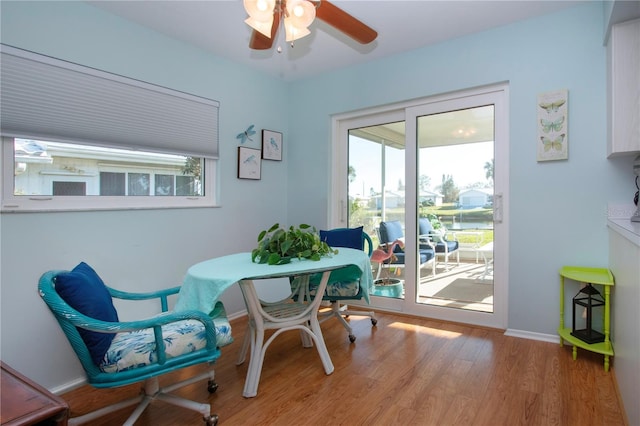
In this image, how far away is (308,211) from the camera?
4027 millimetres

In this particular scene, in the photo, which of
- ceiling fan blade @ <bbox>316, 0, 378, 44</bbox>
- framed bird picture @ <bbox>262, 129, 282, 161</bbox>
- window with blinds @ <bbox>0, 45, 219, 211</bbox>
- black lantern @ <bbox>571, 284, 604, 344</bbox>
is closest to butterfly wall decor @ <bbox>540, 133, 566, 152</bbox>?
black lantern @ <bbox>571, 284, 604, 344</bbox>

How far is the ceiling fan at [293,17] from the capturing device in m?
1.70

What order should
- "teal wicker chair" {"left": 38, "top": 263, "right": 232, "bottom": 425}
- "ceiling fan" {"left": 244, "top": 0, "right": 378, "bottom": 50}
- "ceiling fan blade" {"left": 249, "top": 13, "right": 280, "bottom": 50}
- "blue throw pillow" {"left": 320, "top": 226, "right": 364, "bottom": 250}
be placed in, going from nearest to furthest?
"teal wicker chair" {"left": 38, "top": 263, "right": 232, "bottom": 425}
"ceiling fan" {"left": 244, "top": 0, "right": 378, "bottom": 50}
"ceiling fan blade" {"left": 249, "top": 13, "right": 280, "bottom": 50}
"blue throw pillow" {"left": 320, "top": 226, "right": 364, "bottom": 250}

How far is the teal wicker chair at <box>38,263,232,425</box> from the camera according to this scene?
1.44 meters

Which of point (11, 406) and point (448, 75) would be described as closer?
point (11, 406)

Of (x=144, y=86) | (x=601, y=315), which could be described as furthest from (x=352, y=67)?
(x=601, y=315)

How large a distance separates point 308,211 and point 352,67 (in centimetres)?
161

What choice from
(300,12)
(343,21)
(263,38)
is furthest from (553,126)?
(263,38)

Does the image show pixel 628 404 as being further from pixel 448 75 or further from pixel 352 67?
pixel 352 67

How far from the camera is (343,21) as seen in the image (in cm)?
197

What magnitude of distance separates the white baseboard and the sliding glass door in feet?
0.54

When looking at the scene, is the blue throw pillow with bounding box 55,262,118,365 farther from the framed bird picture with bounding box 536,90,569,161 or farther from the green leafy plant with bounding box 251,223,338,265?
the framed bird picture with bounding box 536,90,569,161

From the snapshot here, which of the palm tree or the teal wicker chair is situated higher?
the palm tree

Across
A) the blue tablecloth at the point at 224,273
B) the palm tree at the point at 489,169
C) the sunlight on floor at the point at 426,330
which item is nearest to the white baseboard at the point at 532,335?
the sunlight on floor at the point at 426,330
